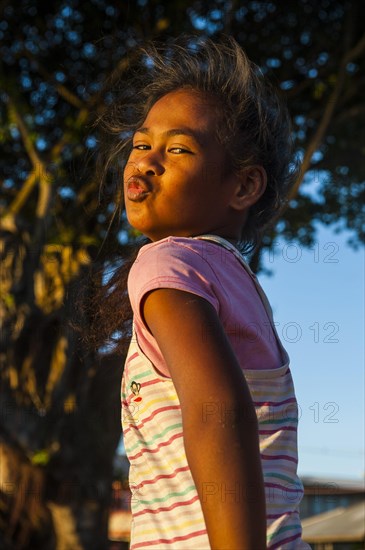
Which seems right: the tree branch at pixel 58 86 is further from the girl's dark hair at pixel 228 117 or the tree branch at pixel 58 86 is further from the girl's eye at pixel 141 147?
the girl's eye at pixel 141 147

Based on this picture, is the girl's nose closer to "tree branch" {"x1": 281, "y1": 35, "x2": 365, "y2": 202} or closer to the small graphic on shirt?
the small graphic on shirt

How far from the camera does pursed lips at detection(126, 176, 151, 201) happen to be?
1.78 meters

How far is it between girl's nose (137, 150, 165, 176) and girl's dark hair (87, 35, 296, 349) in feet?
0.48

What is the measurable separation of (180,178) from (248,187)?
217 mm

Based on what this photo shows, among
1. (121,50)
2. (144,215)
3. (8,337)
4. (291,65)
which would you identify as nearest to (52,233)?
(8,337)

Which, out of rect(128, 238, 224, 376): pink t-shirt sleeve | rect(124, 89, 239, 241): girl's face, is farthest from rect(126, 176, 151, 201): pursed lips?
rect(128, 238, 224, 376): pink t-shirt sleeve

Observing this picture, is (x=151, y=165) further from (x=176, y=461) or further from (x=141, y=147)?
(x=176, y=461)

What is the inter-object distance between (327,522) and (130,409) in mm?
36495

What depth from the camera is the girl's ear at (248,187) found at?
1.90 m

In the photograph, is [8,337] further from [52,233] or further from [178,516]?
[178,516]

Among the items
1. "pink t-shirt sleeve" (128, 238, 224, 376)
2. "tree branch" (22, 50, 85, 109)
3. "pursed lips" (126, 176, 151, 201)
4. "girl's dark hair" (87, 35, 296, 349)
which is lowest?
"pink t-shirt sleeve" (128, 238, 224, 376)

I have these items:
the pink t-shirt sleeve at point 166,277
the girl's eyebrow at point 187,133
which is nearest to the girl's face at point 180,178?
the girl's eyebrow at point 187,133

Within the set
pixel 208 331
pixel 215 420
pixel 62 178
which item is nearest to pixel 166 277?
pixel 208 331

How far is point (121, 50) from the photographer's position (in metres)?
9.69
